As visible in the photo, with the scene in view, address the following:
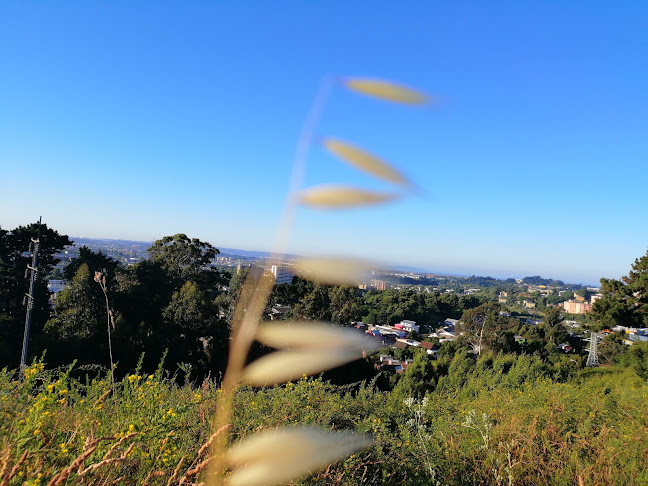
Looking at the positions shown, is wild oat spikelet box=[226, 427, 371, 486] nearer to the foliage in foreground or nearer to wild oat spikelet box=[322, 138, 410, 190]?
the foliage in foreground

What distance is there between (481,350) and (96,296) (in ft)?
49.1

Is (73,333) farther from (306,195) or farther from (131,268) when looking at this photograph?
(306,195)

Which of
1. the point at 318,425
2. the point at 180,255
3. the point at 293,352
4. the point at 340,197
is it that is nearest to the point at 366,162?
the point at 340,197

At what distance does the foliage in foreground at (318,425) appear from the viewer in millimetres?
1184

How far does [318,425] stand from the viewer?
222 centimetres

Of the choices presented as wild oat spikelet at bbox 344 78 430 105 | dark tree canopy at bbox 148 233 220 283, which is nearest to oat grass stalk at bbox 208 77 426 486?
wild oat spikelet at bbox 344 78 430 105

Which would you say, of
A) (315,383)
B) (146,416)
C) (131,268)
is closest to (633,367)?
(315,383)

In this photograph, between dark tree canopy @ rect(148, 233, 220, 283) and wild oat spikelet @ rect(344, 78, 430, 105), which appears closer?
wild oat spikelet @ rect(344, 78, 430, 105)

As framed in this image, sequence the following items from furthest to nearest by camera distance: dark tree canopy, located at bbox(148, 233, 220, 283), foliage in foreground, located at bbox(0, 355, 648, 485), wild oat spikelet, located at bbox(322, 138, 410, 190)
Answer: dark tree canopy, located at bbox(148, 233, 220, 283), foliage in foreground, located at bbox(0, 355, 648, 485), wild oat spikelet, located at bbox(322, 138, 410, 190)

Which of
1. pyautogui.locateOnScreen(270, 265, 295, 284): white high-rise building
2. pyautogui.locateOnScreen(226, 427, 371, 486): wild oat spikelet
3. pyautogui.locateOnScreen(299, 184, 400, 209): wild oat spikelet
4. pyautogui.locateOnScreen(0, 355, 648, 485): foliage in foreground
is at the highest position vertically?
pyautogui.locateOnScreen(299, 184, 400, 209): wild oat spikelet

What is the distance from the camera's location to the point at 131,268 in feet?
43.2

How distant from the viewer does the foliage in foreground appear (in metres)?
1.18

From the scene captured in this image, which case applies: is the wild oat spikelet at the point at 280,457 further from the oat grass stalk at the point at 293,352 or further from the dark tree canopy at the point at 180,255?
the dark tree canopy at the point at 180,255

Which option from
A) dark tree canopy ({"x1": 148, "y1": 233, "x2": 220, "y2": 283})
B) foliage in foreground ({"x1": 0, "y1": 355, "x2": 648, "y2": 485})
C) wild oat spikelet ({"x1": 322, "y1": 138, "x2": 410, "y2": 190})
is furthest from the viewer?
dark tree canopy ({"x1": 148, "y1": 233, "x2": 220, "y2": 283})
